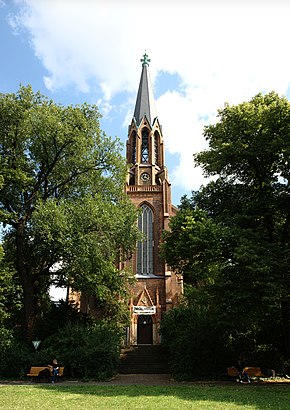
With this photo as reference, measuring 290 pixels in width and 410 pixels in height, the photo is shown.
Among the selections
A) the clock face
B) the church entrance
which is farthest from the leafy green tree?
the clock face

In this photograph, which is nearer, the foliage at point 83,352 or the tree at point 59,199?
the foliage at point 83,352

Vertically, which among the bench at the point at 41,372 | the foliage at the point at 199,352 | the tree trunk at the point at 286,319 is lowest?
the bench at the point at 41,372

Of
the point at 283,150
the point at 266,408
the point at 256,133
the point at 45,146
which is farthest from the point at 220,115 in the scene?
the point at 266,408

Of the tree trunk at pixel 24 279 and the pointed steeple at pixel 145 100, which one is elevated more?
the pointed steeple at pixel 145 100

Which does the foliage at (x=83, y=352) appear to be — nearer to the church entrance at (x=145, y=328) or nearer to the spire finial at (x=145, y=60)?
the church entrance at (x=145, y=328)

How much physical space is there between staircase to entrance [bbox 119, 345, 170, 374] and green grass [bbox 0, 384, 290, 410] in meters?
8.22

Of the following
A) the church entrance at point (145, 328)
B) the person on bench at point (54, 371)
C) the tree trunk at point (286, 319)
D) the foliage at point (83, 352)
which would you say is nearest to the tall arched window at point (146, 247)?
the church entrance at point (145, 328)

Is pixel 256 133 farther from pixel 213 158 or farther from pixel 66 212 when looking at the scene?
pixel 66 212

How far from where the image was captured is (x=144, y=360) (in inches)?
867

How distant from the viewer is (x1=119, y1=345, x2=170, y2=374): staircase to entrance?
19.7 m

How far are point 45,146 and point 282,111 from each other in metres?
12.1

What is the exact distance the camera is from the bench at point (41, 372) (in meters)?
14.6

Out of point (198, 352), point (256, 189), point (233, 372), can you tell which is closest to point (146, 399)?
point (233, 372)

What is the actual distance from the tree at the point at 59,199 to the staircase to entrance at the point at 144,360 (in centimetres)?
433
